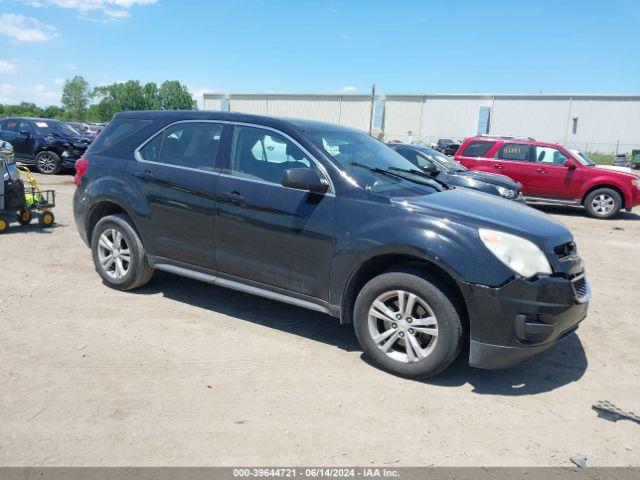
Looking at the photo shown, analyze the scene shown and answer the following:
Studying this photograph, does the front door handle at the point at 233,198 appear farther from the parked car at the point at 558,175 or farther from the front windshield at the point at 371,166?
the parked car at the point at 558,175

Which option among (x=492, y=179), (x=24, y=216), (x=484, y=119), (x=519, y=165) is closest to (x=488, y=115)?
(x=484, y=119)

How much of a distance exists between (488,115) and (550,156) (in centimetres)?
3360

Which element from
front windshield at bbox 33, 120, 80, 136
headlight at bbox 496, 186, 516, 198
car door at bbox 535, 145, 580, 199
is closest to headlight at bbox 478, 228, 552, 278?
headlight at bbox 496, 186, 516, 198

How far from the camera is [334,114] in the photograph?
47531 millimetres

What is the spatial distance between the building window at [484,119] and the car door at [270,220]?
142 feet

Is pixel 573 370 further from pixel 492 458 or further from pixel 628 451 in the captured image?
pixel 492 458

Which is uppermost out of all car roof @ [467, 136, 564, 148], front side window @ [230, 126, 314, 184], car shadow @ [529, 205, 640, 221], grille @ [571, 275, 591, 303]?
car roof @ [467, 136, 564, 148]

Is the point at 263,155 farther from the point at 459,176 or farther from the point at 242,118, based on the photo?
the point at 459,176

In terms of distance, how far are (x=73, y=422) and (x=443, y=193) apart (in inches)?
124

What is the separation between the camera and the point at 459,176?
10688 millimetres

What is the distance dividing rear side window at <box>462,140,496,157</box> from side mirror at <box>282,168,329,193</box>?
11071mm

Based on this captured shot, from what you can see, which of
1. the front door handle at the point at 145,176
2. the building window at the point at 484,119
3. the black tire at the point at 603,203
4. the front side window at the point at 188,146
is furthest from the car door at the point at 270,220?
the building window at the point at 484,119

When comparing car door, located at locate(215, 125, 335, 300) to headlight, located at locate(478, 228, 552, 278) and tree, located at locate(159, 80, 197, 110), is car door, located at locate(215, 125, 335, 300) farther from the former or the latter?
tree, located at locate(159, 80, 197, 110)

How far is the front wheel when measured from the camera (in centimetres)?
1278
